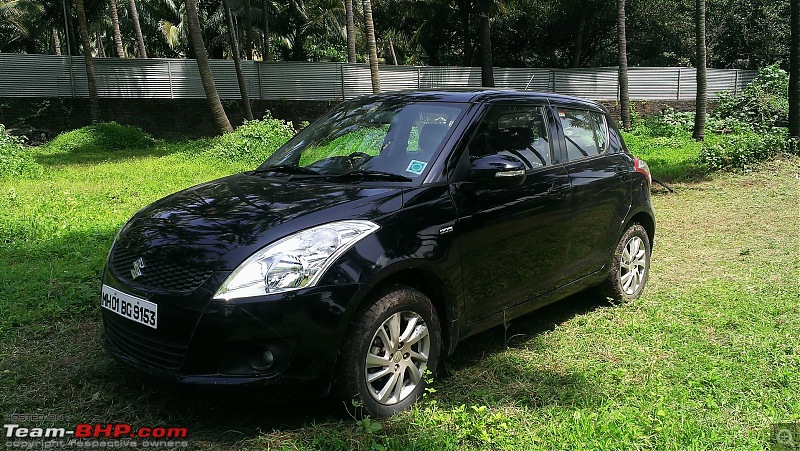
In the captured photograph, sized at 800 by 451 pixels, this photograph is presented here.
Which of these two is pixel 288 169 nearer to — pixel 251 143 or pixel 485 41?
pixel 251 143

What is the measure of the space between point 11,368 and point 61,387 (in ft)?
1.46

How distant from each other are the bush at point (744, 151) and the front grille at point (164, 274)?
11.8 m

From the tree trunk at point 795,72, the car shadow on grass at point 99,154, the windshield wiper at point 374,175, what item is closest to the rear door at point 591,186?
the windshield wiper at point 374,175

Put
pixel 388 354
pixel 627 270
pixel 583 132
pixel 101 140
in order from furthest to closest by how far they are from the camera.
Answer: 1. pixel 101 140
2. pixel 627 270
3. pixel 583 132
4. pixel 388 354

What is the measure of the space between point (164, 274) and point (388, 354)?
116cm

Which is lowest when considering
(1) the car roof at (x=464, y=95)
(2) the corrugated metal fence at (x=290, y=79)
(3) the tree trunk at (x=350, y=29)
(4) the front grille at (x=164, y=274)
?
(4) the front grille at (x=164, y=274)

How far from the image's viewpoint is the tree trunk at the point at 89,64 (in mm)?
18766

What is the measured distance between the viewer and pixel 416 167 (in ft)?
12.2

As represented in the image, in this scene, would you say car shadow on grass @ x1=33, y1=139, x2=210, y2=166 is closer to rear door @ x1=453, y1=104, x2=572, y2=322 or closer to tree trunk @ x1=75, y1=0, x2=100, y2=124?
tree trunk @ x1=75, y1=0, x2=100, y2=124

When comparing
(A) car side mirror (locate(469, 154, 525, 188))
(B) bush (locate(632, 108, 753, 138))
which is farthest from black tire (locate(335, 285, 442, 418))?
(B) bush (locate(632, 108, 753, 138))

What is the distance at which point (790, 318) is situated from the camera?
16.2 feet

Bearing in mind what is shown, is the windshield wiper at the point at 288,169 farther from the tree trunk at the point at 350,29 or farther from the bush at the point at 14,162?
the tree trunk at the point at 350,29

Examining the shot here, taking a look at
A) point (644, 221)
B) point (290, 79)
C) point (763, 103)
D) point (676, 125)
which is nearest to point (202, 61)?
point (290, 79)

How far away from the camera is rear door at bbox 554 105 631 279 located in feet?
15.1
